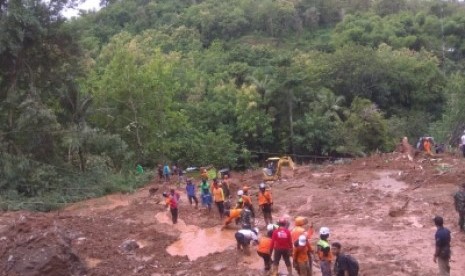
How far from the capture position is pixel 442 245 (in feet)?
30.5

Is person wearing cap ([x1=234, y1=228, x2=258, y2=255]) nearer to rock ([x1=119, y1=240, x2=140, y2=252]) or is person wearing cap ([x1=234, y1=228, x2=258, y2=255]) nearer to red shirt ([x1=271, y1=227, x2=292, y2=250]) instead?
red shirt ([x1=271, y1=227, x2=292, y2=250])

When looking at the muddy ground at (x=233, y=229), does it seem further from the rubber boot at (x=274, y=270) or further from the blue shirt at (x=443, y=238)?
the blue shirt at (x=443, y=238)

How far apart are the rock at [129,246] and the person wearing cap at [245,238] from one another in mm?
3238

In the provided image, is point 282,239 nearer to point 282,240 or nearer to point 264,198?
point 282,240

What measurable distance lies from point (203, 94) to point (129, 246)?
28.1 meters

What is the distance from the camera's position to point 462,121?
35.9m

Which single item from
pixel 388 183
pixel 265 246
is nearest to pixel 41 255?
pixel 265 246

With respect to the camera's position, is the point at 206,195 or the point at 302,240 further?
the point at 206,195

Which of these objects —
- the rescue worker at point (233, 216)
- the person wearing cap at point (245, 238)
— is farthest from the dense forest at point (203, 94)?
the person wearing cap at point (245, 238)

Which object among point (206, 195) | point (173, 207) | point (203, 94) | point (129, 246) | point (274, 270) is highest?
point (203, 94)

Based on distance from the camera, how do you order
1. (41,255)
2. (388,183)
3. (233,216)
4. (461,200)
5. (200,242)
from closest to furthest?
(41,255)
(461,200)
(233,216)
(200,242)
(388,183)

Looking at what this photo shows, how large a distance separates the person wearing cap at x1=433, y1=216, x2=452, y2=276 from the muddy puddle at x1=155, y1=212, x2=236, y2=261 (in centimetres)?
549

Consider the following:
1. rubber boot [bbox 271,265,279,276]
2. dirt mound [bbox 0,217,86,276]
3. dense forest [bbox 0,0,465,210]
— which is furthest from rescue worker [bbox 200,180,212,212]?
dense forest [bbox 0,0,465,210]

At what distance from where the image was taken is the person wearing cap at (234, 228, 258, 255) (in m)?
12.2
